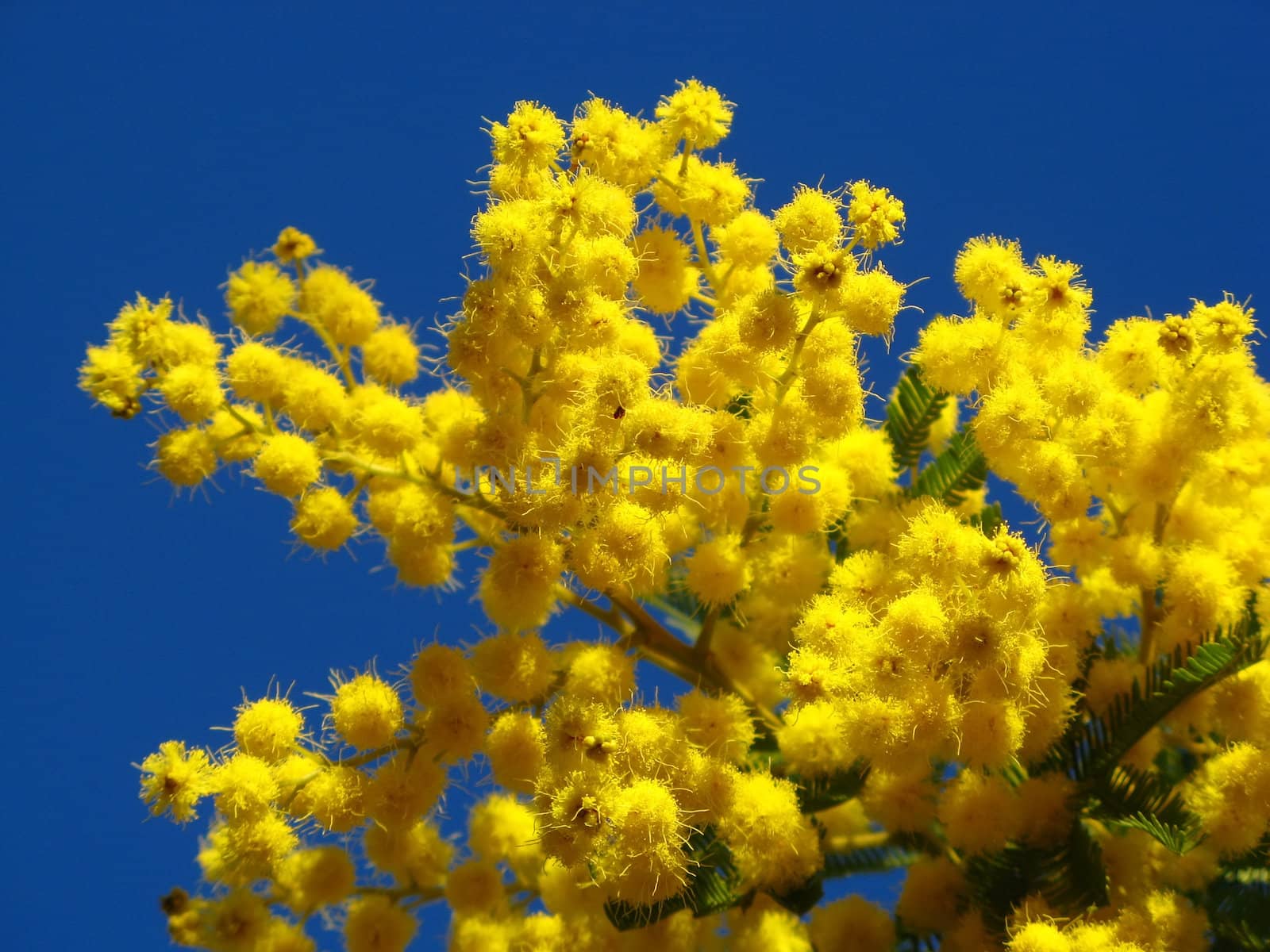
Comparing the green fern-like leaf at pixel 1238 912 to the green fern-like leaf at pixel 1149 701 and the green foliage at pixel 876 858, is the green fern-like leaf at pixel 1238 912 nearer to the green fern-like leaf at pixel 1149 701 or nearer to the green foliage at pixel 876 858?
the green fern-like leaf at pixel 1149 701

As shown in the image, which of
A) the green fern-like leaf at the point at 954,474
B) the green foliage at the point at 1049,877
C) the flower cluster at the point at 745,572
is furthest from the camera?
the green fern-like leaf at the point at 954,474

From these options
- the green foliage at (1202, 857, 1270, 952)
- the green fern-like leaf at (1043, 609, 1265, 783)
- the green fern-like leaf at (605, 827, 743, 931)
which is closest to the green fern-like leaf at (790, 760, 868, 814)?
the green fern-like leaf at (605, 827, 743, 931)

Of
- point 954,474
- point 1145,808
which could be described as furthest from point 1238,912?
point 954,474

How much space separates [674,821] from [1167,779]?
740mm

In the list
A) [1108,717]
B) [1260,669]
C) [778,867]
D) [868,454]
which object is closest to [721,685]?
[778,867]

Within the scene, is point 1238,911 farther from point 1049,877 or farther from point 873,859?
point 873,859

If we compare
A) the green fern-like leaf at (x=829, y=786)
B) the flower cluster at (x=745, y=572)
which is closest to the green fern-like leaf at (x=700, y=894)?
the flower cluster at (x=745, y=572)

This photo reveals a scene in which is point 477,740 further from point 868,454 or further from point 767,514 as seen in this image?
point 868,454

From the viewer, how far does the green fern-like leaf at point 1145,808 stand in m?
1.55

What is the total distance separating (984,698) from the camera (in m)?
1.47

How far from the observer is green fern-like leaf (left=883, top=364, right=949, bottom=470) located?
1884 millimetres

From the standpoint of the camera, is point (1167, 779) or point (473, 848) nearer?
point (1167, 779)

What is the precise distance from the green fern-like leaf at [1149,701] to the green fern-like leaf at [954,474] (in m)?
0.35

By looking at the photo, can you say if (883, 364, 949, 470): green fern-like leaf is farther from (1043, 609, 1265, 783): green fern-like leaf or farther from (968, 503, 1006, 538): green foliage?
(1043, 609, 1265, 783): green fern-like leaf
